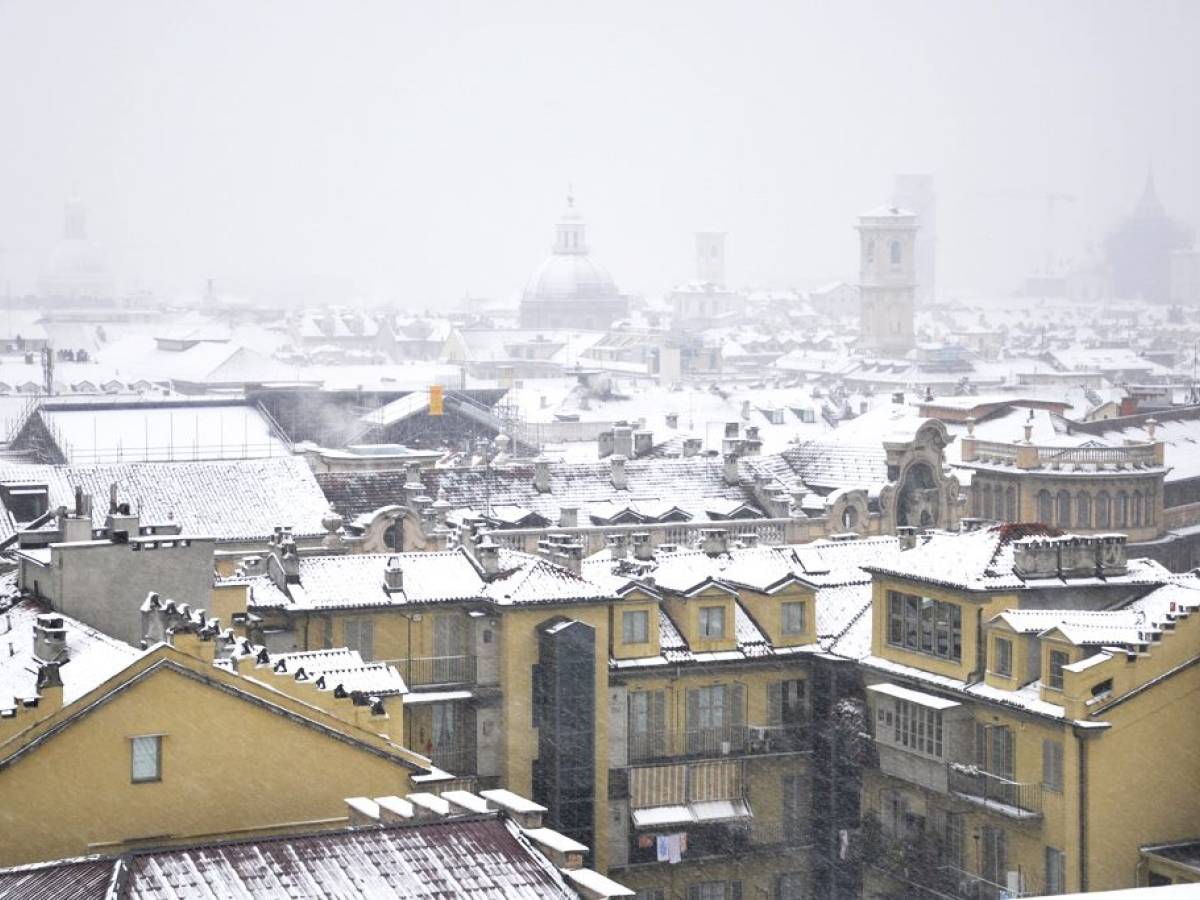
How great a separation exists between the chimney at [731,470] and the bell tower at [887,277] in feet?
425

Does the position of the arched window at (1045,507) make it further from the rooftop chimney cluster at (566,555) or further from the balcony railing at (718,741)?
the balcony railing at (718,741)

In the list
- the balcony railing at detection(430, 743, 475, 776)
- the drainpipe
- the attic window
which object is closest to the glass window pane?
the balcony railing at detection(430, 743, 475, 776)

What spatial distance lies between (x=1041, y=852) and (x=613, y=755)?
643cm

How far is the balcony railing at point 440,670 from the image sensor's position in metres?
34.8

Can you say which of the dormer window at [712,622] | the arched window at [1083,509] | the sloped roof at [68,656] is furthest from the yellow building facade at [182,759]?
the arched window at [1083,509]

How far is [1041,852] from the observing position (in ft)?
102

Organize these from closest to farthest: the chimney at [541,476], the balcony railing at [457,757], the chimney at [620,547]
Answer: the balcony railing at [457,757] < the chimney at [620,547] < the chimney at [541,476]

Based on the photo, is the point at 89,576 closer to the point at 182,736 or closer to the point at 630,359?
the point at 182,736

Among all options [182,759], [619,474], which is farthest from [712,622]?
[619,474]

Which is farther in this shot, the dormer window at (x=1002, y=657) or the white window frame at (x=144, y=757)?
the dormer window at (x=1002, y=657)

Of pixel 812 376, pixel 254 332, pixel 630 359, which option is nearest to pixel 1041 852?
pixel 812 376

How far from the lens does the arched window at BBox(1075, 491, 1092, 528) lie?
61.5 meters

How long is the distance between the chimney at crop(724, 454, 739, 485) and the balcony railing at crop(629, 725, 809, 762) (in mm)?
19857

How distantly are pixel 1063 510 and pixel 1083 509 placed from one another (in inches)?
37.3
